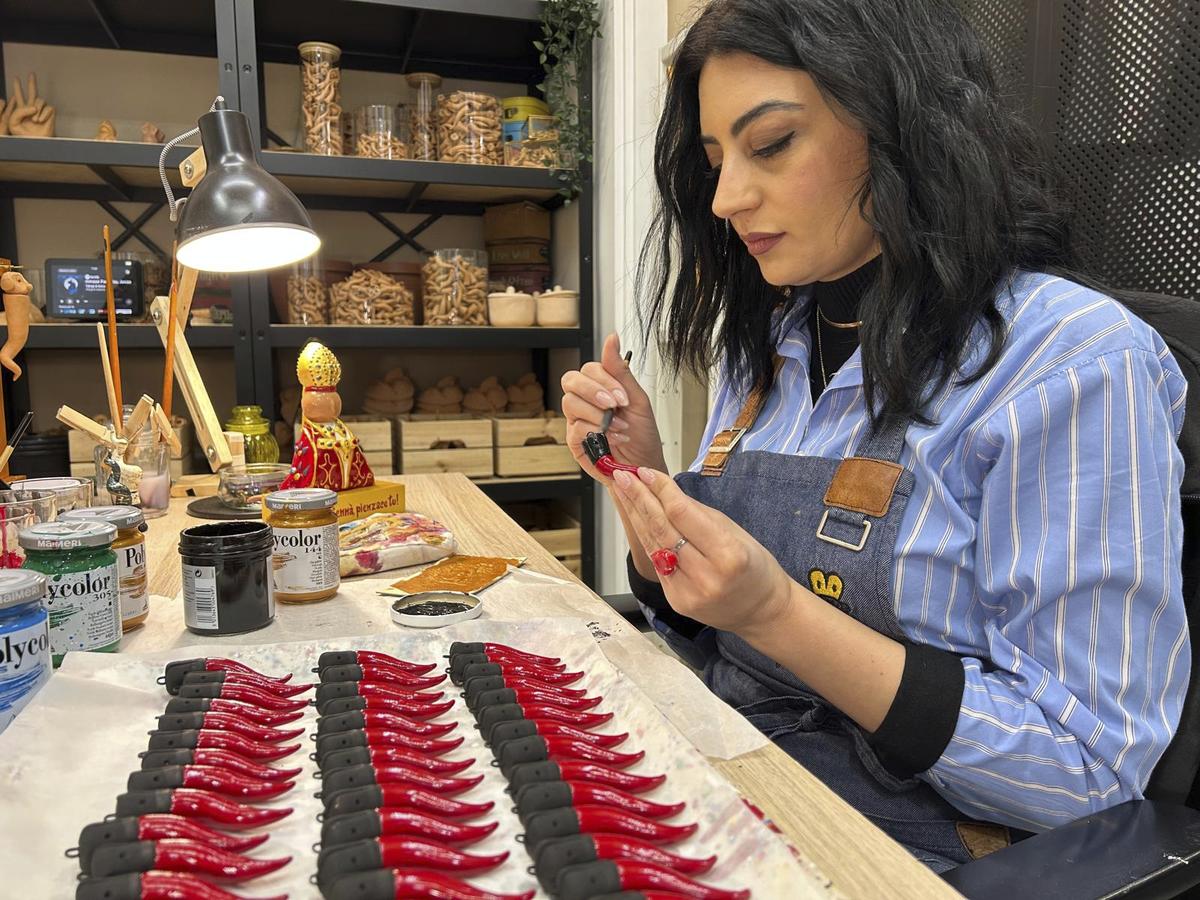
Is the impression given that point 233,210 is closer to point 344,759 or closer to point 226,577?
point 226,577

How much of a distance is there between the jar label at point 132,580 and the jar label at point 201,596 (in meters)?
0.07

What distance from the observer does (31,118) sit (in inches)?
97.9

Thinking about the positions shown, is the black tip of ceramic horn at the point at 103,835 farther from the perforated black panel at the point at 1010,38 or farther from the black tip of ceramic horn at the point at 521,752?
the perforated black panel at the point at 1010,38

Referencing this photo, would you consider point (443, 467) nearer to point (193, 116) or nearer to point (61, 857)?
point (193, 116)

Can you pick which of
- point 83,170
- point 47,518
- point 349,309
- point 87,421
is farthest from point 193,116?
point 47,518

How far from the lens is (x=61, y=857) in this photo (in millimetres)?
532

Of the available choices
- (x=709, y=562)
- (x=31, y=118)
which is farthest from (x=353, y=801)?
(x=31, y=118)

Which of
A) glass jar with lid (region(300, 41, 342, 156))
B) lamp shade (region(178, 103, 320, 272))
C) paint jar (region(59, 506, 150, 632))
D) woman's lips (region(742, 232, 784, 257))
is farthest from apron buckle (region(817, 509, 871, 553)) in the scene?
glass jar with lid (region(300, 41, 342, 156))

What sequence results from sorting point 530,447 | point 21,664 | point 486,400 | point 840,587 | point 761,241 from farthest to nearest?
point 486,400 < point 530,447 < point 761,241 < point 840,587 < point 21,664

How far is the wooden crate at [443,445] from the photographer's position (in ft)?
9.20

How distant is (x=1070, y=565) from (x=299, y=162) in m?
2.47

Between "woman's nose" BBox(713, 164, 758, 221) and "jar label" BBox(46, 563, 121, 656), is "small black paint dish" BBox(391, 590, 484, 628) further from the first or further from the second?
"woman's nose" BBox(713, 164, 758, 221)

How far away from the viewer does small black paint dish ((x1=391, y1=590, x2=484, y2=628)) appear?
1.02 m

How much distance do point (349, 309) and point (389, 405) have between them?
1.23 ft
